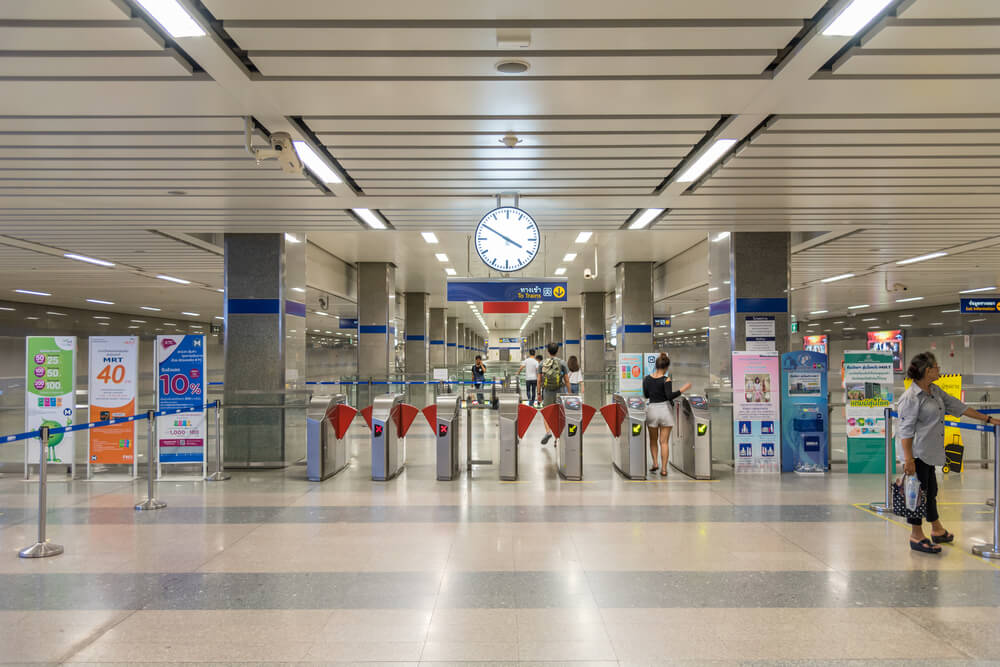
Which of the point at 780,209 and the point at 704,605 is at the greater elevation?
the point at 780,209

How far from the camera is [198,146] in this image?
5.43 m

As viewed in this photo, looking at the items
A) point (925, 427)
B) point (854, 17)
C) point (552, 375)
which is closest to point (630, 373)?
point (552, 375)

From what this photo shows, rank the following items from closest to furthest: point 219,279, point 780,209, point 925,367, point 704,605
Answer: point 704,605
point 925,367
point 780,209
point 219,279

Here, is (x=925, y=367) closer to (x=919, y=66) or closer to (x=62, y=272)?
(x=919, y=66)

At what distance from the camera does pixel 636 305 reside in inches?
655

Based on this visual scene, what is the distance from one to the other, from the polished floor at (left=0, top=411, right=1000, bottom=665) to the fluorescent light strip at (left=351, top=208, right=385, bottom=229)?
137 inches

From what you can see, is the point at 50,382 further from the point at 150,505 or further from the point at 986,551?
the point at 986,551

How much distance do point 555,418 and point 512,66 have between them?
5.31 m

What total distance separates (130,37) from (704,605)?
4756 mm

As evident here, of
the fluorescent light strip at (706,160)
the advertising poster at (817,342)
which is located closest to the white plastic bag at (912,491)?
the fluorescent light strip at (706,160)

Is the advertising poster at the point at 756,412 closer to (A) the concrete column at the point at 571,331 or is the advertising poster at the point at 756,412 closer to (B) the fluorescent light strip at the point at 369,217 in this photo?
(B) the fluorescent light strip at the point at 369,217

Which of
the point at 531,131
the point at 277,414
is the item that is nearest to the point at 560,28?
the point at 531,131

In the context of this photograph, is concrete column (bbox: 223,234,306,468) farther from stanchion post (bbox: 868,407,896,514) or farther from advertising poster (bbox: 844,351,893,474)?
advertising poster (bbox: 844,351,893,474)

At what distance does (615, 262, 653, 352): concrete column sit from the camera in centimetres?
1658
